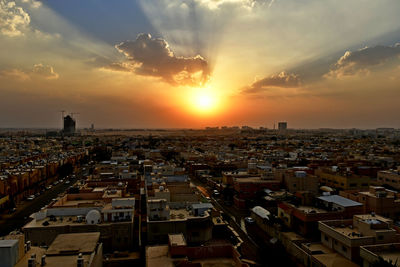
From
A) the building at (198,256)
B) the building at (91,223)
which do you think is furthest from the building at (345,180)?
the building at (198,256)

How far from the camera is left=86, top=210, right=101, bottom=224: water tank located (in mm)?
14609

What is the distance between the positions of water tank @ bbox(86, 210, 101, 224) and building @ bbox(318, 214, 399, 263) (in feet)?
32.4

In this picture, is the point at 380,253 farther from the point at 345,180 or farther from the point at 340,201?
the point at 345,180

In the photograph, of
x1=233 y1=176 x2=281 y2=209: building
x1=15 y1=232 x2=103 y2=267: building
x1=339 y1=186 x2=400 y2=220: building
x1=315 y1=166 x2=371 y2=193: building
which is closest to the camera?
x1=15 y1=232 x2=103 y2=267: building

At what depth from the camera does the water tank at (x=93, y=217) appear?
575 inches

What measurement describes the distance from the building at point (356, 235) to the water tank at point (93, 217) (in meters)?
9.87

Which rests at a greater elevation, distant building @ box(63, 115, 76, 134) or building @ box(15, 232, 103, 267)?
distant building @ box(63, 115, 76, 134)

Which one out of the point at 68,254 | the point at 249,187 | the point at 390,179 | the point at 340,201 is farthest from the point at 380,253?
the point at 390,179

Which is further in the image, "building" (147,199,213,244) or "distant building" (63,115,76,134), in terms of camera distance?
"distant building" (63,115,76,134)

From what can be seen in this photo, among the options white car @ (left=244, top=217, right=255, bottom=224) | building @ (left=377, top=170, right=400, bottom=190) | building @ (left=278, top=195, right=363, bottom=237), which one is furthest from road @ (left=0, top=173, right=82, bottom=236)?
building @ (left=377, top=170, right=400, bottom=190)

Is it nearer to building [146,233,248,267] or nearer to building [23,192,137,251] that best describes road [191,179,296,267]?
building [146,233,248,267]

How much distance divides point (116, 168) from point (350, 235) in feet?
69.8

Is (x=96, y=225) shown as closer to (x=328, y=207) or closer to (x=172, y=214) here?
(x=172, y=214)

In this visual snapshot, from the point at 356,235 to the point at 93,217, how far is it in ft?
36.2
